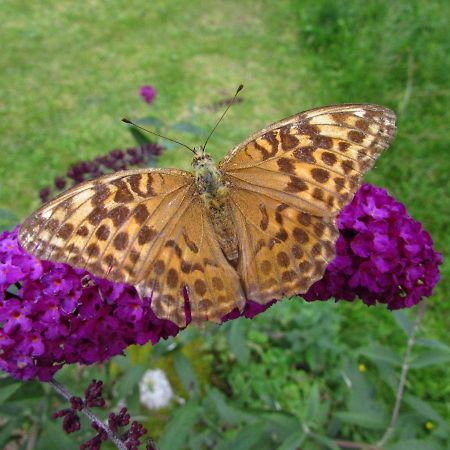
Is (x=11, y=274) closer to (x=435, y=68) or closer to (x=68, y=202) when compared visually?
(x=68, y=202)

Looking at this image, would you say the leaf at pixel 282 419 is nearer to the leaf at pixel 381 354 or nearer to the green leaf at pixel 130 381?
the leaf at pixel 381 354

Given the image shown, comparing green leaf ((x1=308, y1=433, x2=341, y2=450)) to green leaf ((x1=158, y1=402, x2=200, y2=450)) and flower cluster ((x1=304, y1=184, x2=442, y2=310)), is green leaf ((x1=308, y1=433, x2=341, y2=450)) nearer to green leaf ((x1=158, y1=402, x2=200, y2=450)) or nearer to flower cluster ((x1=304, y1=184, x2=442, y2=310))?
green leaf ((x1=158, y1=402, x2=200, y2=450))

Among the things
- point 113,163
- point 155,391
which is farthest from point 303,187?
point 155,391

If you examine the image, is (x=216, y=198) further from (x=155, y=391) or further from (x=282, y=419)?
(x=155, y=391)

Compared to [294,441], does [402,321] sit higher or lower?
higher

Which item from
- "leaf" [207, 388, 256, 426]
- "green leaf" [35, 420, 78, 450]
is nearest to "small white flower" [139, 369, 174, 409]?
"leaf" [207, 388, 256, 426]

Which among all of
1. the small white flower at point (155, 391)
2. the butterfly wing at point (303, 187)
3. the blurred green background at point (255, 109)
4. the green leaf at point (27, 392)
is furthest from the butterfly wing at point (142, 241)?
the small white flower at point (155, 391)

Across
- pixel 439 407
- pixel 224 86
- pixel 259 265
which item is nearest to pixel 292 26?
pixel 224 86
